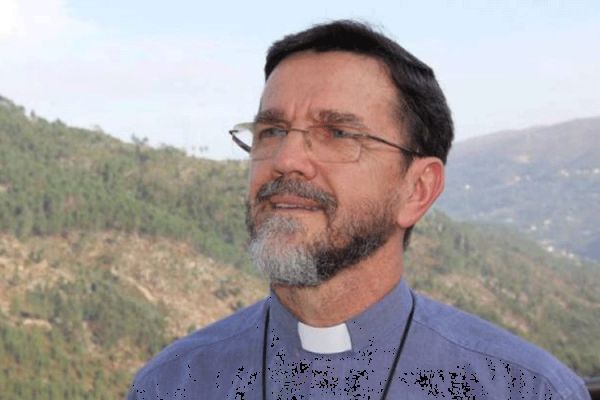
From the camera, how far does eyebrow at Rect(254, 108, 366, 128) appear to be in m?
1.87

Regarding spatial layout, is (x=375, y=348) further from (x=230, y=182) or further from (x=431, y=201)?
(x=230, y=182)

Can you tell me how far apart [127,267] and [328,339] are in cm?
3247

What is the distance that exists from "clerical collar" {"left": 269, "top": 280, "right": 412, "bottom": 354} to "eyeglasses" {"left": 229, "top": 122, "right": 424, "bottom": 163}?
35 cm

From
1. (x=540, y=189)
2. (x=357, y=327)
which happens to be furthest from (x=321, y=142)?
(x=540, y=189)

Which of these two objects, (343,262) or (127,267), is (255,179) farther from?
(127,267)

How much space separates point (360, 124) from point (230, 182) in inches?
1515

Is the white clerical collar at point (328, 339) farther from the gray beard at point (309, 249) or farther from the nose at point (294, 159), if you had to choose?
the nose at point (294, 159)

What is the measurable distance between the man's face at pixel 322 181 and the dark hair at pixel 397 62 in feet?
0.10

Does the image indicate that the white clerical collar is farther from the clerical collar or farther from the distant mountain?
the distant mountain

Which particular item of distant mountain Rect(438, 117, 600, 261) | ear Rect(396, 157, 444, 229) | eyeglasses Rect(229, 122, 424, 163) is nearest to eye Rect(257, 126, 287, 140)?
eyeglasses Rect(229, 122, 424, 163)

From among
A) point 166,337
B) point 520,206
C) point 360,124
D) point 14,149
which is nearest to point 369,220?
point 360,124

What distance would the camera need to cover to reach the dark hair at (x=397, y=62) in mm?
2006

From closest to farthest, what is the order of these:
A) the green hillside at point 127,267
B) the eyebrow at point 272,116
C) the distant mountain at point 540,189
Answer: the eyebrow at point 272,116
the green hillside at point 127,267
the distant mountain at point 540,189

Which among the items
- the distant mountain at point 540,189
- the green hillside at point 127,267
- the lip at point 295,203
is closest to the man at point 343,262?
the lip at point 295,203
